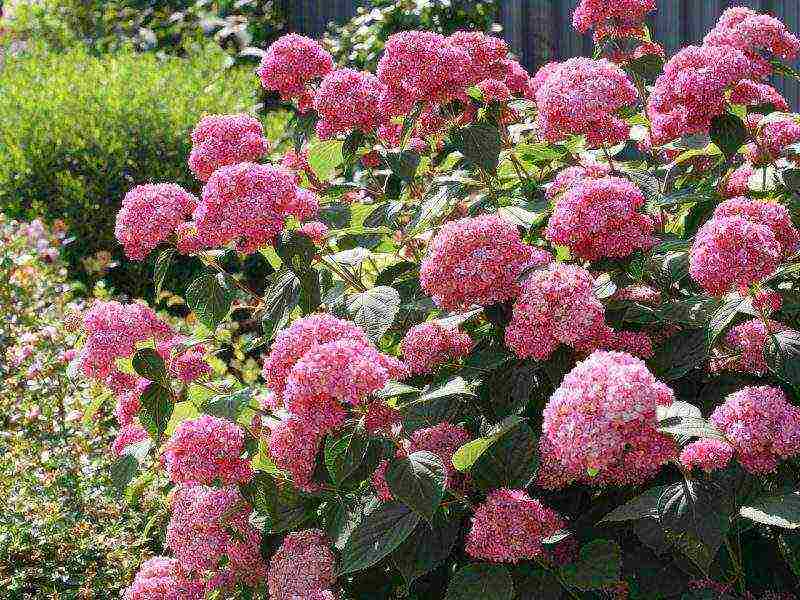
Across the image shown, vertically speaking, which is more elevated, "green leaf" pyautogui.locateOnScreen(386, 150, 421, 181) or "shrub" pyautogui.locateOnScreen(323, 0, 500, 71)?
"green leaf" pyautogui.locateOnScreen(386, 150, 421, 181)

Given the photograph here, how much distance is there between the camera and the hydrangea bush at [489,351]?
4.90ft

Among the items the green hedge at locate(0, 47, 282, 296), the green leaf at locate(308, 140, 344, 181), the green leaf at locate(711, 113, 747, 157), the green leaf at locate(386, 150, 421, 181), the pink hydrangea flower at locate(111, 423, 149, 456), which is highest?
the green leaf at locate(711, 113, 747, 157)

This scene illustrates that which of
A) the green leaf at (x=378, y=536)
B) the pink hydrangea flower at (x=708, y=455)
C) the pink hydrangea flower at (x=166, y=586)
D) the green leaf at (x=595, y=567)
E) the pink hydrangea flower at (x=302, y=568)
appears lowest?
the pink hydrangea flower at (x=166, y=586)

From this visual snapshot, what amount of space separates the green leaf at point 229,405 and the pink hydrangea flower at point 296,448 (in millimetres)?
222

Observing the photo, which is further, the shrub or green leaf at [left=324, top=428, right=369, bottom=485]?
the shrub

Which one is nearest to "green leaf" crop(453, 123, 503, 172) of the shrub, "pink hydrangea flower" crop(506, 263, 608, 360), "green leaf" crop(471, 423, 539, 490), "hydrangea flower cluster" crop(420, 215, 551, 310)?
"hydrangea flower cluster" crop(420, 215, 551, 310)

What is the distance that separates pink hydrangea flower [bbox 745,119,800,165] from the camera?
215cm

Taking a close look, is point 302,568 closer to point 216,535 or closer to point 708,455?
point 216,535

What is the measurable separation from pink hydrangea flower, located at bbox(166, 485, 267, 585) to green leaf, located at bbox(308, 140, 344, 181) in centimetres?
78

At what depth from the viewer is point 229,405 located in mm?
1943

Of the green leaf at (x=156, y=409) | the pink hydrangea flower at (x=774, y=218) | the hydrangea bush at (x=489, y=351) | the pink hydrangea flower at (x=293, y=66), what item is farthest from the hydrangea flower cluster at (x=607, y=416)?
the pink hydrangea flower at (x=293, y=66)

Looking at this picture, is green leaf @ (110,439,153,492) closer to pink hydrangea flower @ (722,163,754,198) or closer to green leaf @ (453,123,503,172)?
green leaf @ (453,123,503,172)

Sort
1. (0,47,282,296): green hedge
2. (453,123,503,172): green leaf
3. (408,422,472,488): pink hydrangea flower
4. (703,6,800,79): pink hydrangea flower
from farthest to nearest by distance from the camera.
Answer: (0,47,282,296): green hedge → (703,6,800,79): pink hydrangea flower → (453,123,503,172): green leaf → (408,422,472,488): pink hydrangea flower

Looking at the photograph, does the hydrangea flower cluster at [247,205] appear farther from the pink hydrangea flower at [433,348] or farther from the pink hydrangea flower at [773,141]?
the pink hydrangea flower at [773,141]
